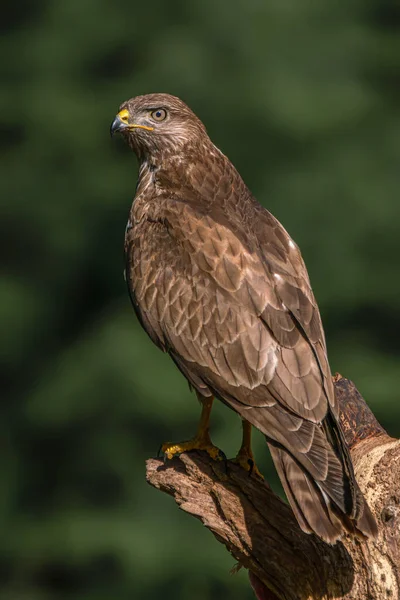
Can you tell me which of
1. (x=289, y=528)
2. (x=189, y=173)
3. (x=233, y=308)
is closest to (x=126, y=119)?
(x=189, y=173)

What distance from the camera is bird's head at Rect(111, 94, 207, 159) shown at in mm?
4816

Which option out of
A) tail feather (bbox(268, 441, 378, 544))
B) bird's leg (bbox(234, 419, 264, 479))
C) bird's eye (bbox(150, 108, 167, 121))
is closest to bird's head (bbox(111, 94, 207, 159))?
bird's eye (bbox(150, 108, 167, 121))

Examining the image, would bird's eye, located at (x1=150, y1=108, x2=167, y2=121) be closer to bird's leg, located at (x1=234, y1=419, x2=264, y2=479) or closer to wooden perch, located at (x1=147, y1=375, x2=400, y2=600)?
bird's leg, located at (x1=234, y1=419, x2=264, y2=479)

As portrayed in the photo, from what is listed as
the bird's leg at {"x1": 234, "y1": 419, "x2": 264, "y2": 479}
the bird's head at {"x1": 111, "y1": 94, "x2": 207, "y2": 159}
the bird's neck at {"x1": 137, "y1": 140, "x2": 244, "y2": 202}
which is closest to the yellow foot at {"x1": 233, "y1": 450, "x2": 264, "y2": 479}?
the bird's leg at {"x1": 234, "y1": 419, "x2": 264, "y2": 479}

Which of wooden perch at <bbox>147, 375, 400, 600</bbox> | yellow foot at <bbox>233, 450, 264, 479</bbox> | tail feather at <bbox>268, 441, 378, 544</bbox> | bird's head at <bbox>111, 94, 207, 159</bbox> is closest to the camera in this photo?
tail feather at <bbox>268, 441, 378, 544</bbox>

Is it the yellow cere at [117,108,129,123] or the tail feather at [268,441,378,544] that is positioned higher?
the yellow cere at [117,108,129,123]

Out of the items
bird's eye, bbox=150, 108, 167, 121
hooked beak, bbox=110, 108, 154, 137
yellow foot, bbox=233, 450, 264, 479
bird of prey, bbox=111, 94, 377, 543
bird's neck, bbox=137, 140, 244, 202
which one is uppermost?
bird's eye, bbox=150, 108, 167, 121

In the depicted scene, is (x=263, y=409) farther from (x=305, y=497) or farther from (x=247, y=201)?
(x=247, y=201)

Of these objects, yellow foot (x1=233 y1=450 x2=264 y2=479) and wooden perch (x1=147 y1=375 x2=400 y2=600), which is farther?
yellow foot (x1=233 y1=450 x2=264 y2=479)

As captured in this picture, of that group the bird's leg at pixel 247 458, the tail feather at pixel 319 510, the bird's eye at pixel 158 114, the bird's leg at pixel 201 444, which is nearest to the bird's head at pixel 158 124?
the bird's eye at pixel 158 114

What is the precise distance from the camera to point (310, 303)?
4199 mm

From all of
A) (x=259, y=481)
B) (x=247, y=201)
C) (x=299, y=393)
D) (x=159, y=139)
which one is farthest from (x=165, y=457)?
(x=159, y=139)

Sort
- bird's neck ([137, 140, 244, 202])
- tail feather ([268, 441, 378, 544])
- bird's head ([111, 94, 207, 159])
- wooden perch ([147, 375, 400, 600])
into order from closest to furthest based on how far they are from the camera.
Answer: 1. tail feather ([268, 441, 378, 544])
2. wooden perch ([147, 375, 400, 600])
3. bird's neck ([137, 140, 244, 202])
4. bird's head ([111, 94, 207, 159])

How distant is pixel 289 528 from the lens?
3867mm
